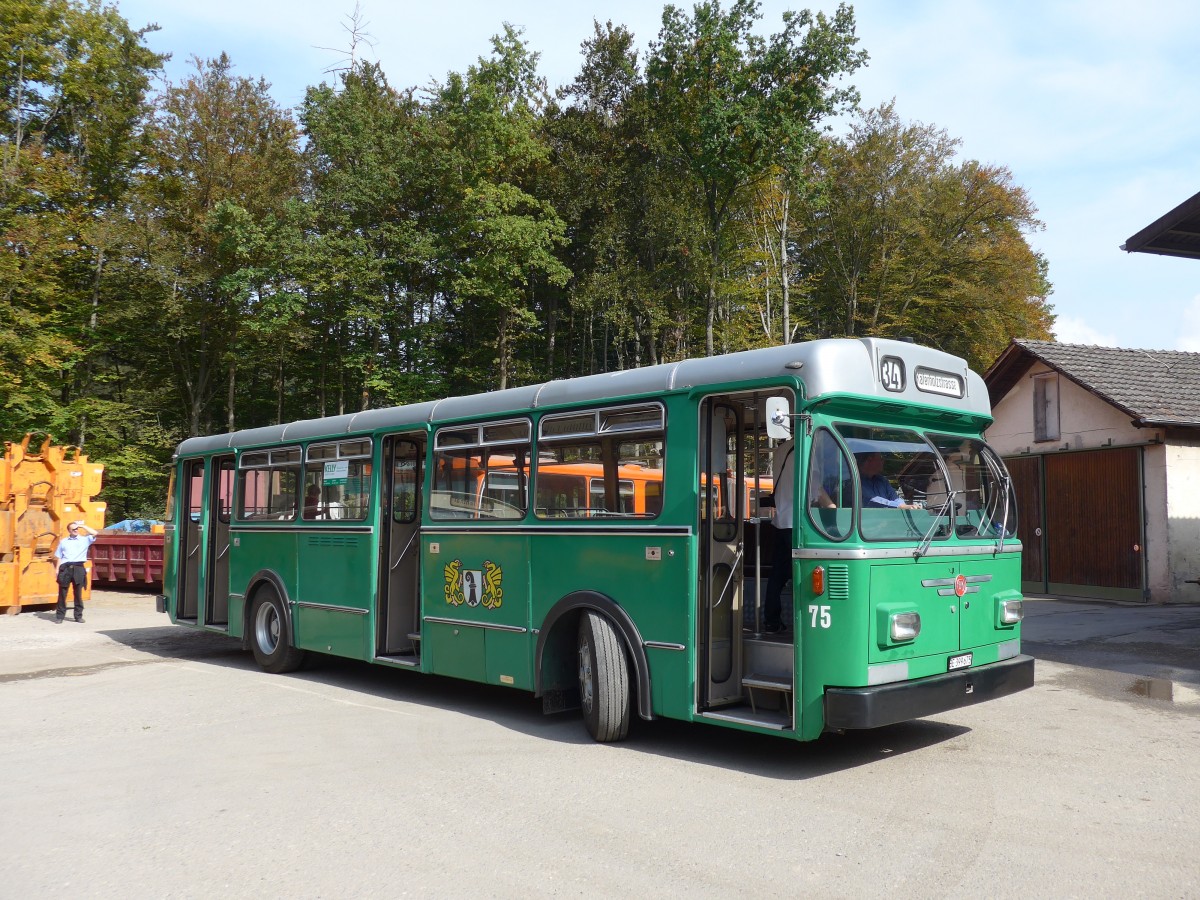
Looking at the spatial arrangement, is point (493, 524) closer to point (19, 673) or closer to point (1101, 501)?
point (19, 673)

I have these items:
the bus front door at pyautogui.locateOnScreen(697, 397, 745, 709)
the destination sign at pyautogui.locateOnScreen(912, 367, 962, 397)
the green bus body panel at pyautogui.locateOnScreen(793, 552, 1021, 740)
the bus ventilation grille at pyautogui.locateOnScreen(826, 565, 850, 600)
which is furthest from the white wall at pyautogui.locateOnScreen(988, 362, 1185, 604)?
the bus ventilation grille at pyautogui.locateOnScreen(826, 565, 850, 600)

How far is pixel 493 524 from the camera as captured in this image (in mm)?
9008

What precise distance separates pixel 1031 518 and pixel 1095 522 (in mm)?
1713

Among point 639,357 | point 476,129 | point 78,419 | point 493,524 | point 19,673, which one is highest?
point 476,129

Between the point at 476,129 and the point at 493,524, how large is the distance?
24.6 m

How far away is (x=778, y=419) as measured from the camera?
654cm

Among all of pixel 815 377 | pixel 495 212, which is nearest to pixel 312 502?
pixel 815 377

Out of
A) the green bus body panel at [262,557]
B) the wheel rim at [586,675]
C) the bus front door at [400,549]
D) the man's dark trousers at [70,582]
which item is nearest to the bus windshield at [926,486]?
the wheel rim at [586,675]

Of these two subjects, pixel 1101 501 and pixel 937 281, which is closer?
pixel 1101 501

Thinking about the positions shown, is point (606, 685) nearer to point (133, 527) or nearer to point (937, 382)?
point (937, 382)

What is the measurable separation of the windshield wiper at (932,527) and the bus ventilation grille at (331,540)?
19.6ft

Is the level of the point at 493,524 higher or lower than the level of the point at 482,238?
lower

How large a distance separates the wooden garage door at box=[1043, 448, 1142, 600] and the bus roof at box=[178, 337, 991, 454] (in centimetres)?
1354

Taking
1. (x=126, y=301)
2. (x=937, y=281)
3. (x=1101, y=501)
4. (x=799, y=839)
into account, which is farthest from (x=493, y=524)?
(x=937, y=281)
